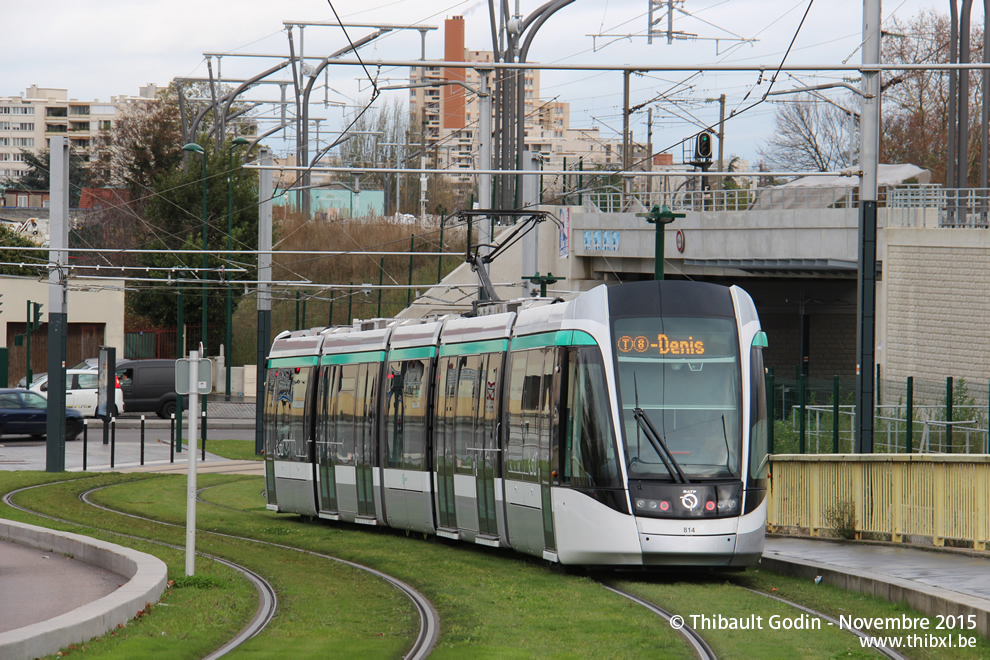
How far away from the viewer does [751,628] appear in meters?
10.0

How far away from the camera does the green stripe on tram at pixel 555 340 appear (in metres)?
13.3

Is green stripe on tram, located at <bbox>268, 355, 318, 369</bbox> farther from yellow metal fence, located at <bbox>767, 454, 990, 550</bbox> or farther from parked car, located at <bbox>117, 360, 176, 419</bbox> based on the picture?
parked car, located at <bbox>117, 360, 176, 419</bbox>

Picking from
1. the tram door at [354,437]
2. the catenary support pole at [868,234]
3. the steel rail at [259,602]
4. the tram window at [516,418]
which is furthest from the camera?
the tram door at [354,437]

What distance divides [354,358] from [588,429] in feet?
20.8

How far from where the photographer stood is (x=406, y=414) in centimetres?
1716

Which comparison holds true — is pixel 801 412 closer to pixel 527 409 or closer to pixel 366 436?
pixel 366 436

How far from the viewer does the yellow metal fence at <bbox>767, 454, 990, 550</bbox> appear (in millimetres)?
14047

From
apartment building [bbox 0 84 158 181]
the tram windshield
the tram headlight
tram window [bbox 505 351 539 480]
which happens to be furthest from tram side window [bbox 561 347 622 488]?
apartment building [bbox 0 84 158 181]

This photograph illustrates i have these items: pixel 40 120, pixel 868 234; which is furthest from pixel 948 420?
pixel 40 120

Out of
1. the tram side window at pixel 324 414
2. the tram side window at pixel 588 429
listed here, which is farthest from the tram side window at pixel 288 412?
the tram side window at pixel 588 429

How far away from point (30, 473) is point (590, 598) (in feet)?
61.2

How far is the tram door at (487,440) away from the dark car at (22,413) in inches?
960

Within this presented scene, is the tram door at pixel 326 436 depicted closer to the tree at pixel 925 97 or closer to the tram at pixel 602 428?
the tram at pixel 602 428

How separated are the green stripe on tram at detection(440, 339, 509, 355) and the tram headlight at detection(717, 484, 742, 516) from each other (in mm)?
3388
